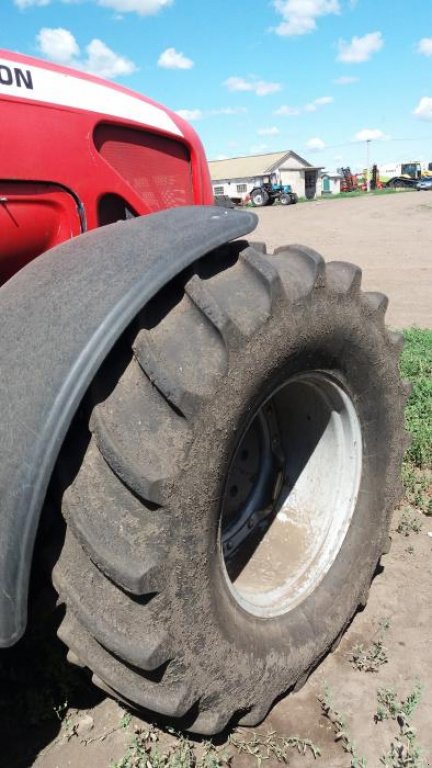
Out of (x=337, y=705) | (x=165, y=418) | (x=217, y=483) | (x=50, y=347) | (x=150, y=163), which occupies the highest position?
(x=150, y=163)

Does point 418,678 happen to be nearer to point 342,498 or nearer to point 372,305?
point 342,498

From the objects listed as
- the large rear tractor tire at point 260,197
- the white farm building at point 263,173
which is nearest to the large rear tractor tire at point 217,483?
the large rear tractor tire at point 260,197

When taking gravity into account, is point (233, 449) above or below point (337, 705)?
above

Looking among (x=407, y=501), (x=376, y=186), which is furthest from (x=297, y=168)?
(x=407, y=501)

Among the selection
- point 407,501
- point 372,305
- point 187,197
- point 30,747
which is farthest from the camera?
point 407,501

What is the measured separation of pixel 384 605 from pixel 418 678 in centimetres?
39

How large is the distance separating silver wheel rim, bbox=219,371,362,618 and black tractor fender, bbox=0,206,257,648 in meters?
0.77

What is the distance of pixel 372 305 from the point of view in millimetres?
2170

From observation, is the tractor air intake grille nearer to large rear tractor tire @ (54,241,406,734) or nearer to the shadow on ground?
large rear tractor tire @ (54,241,406,734)

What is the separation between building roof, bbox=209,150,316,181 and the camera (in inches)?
2062

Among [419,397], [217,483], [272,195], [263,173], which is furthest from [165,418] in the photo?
[263,173]

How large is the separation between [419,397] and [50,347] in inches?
130

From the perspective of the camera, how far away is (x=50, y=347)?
1.49 metres

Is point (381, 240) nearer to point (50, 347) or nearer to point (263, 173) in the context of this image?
point (50, 347)
